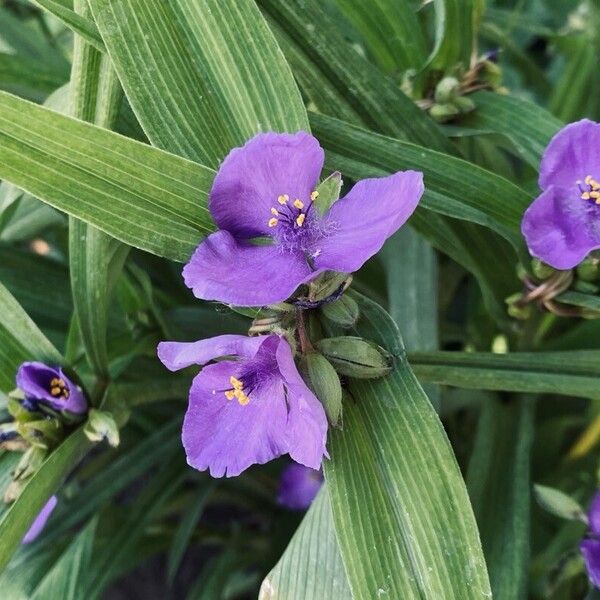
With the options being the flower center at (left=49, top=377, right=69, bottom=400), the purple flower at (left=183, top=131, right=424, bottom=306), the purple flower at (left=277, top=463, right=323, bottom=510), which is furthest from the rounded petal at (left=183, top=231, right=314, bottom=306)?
the purple flower at (left=277, top=463, right=323, bottom=510)

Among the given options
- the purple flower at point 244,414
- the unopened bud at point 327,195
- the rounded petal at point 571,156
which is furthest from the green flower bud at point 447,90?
the purple flower at point 244,414

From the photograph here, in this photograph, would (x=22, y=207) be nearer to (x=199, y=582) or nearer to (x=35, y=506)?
(x=35, y=506)

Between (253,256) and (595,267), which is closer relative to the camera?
(253,256)

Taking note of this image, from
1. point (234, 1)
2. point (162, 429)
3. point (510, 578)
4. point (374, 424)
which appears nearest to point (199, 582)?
point (162, 429)

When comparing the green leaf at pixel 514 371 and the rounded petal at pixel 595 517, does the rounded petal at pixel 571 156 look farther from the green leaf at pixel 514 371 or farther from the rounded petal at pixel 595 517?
the rounded petal at pixel 595 517

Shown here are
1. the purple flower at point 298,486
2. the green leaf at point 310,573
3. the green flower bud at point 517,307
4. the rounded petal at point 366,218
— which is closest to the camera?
the rounded petal at point 366,218

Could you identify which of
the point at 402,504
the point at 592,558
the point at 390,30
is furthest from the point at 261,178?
the point at 592,558

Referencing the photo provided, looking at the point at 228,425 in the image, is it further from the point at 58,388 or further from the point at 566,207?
the point at 566,207
